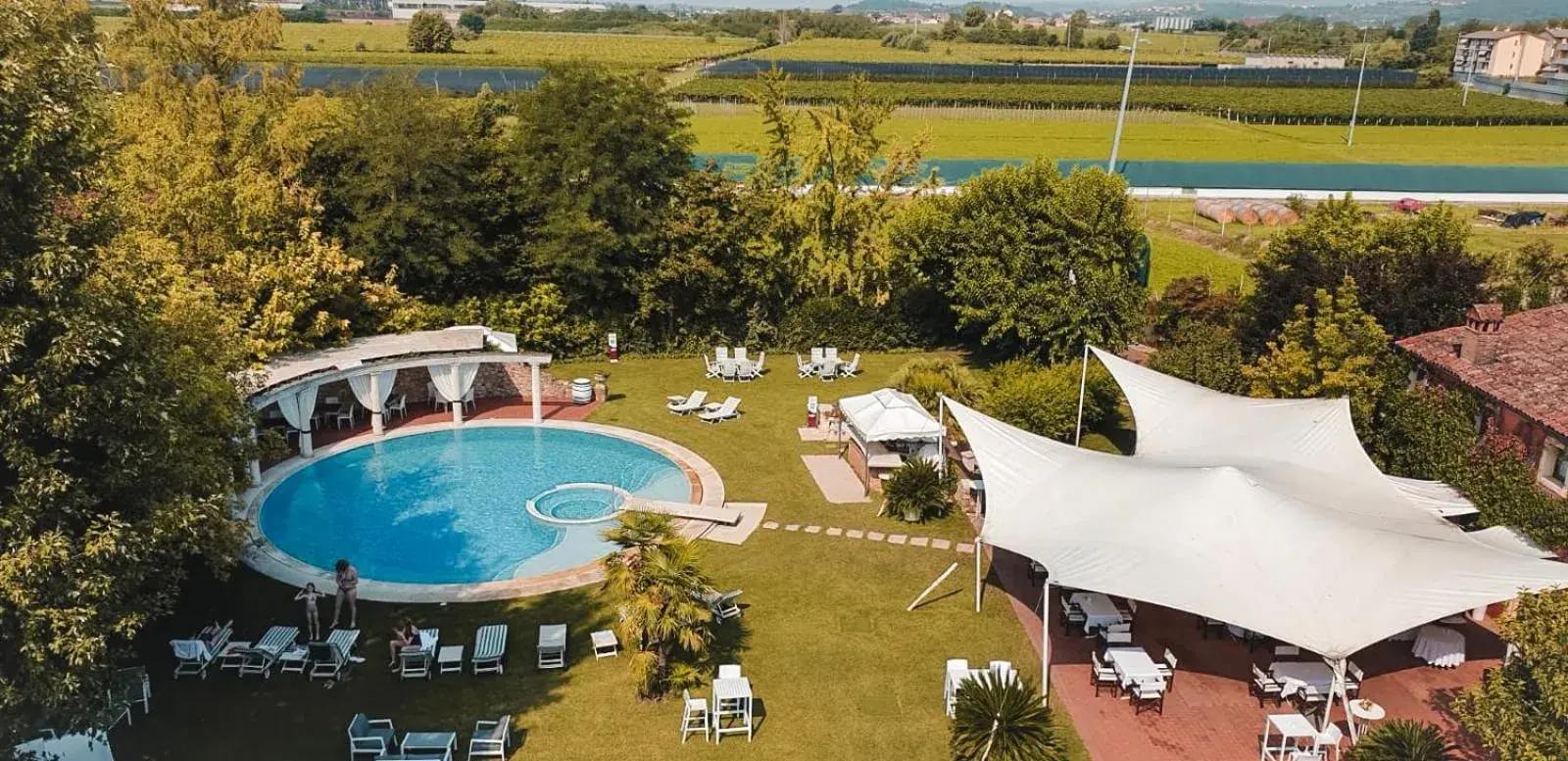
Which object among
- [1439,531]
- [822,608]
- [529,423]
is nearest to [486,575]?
[822,608]

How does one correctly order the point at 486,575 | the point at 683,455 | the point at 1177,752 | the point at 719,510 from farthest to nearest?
the point at 683,455, the point at 719,510, the point at 486,575, the point at 1177,752

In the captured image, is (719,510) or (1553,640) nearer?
(1553,640)

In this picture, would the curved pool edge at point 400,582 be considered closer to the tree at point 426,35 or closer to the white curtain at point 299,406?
the white curtain at point 299,406

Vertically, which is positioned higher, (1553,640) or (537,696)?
(1553,640)

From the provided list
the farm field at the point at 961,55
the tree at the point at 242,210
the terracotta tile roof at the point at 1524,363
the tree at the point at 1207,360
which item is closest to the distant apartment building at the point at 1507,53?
the farm field at the point at 961,55

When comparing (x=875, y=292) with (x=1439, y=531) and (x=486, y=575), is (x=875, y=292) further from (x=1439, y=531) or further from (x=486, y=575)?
(x=1439, y=531)

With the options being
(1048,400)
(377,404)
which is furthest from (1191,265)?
(377,404)
